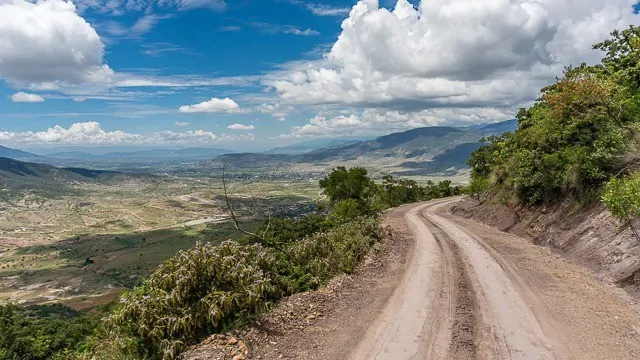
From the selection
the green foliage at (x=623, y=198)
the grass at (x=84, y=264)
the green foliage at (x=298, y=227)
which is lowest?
the grass at (x=84, y=264)

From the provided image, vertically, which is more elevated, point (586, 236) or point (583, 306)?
point (586, 236)

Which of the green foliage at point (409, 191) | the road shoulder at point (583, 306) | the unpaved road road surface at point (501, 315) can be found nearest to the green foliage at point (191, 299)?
the unpaved road road surface at point (501, 315)

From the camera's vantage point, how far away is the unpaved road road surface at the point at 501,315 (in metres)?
9.45

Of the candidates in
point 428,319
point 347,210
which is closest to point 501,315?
point 428,319

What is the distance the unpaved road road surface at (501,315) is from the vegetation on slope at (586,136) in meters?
3.85

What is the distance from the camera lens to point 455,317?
450 inches

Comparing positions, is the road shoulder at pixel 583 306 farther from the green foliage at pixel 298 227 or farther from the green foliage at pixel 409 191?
the green foliage at pixel 409 191

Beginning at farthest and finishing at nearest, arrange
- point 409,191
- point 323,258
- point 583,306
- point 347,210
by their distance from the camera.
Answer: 1. point 409,191
2. point 347,210
3. point 323,258
4. point 583,306

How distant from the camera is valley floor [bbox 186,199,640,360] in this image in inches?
375

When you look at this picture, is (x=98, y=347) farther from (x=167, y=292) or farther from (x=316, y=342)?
(x=316, y=342)

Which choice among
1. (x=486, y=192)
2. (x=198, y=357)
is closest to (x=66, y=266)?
(x=486, y=192)

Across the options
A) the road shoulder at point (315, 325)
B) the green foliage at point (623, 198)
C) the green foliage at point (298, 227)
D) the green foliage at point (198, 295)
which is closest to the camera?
the road shoulder at point (315, 325)

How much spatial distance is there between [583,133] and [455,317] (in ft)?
63.1

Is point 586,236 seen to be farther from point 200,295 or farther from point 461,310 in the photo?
point 200,295
